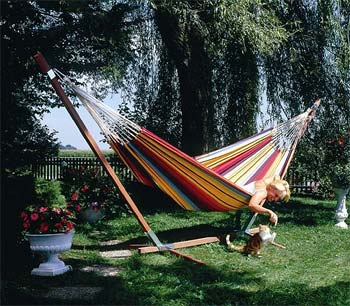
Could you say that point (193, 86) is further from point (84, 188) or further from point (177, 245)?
point (177, 245)

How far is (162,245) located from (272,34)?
281 cm

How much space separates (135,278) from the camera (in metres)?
3.44

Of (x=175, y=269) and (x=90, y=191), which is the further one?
(x=90, y=191)

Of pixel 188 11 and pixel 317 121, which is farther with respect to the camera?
pixel 317 121

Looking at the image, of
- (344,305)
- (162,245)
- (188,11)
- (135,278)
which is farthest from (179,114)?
(344,305)

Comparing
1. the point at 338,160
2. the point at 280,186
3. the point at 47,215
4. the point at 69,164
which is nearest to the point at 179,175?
the point at 280,186

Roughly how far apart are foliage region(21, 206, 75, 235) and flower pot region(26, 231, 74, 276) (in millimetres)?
56

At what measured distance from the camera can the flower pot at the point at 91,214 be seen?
5879 mm

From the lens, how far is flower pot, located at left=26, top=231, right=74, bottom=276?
11.5 ft

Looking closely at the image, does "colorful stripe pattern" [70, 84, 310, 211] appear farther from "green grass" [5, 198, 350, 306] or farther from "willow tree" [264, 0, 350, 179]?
"willow tree" [264, 0, 350, 179]

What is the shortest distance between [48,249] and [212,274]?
1229 mm

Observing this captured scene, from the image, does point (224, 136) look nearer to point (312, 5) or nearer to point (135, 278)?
point (312, 5)

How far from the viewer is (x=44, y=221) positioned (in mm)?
3578

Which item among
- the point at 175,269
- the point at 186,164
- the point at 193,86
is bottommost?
the point at 175,269
